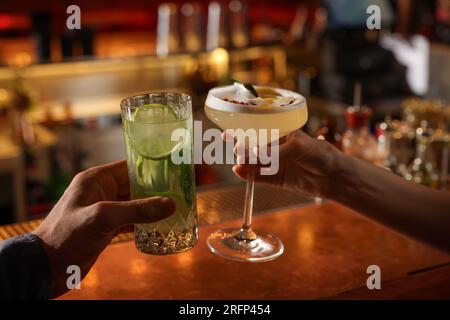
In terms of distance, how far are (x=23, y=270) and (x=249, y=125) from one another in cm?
57

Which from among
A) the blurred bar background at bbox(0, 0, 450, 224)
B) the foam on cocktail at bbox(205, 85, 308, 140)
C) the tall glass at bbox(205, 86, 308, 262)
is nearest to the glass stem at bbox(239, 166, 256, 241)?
the tall glass at bbox(205, 86, 308, 262)

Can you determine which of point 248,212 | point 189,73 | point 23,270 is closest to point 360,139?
point 248,212

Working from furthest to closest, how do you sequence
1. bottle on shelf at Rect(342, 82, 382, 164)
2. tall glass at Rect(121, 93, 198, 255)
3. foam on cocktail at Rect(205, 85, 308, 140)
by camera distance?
bottle on shelf at Rect(342, 82, 382, 164) → foam on cocktail at Rect(205, 85, 308, 140) → tall glass at Rect(121, 93, 198, 255)

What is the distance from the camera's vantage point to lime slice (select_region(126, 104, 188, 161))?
120cm

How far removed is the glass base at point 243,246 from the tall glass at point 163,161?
0.62ft

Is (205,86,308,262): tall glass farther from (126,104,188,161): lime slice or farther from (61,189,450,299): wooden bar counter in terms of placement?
(126,104,188,161): lime slice

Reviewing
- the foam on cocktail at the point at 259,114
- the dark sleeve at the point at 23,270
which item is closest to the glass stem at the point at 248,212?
the foam on cocktail at the point at 259,114

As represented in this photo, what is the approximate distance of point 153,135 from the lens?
1199 mm

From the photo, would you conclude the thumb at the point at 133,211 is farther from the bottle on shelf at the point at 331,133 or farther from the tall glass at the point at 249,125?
the bottle on shelf at the point at 331,133

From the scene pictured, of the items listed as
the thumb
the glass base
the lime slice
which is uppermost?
the lime slice

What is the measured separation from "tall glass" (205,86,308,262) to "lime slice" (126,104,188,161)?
6.5 inches

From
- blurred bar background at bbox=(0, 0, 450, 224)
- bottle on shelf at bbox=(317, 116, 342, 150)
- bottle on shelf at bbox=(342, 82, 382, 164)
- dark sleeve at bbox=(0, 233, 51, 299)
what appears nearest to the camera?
dark sleeve at bbox=(0, 233, 51, 299)

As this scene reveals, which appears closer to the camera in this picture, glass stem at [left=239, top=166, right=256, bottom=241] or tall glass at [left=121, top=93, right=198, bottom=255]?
tall glass at [left=121, top=93, right=198, bottom=255]

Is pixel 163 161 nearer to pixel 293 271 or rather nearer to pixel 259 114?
pixel 259 114
